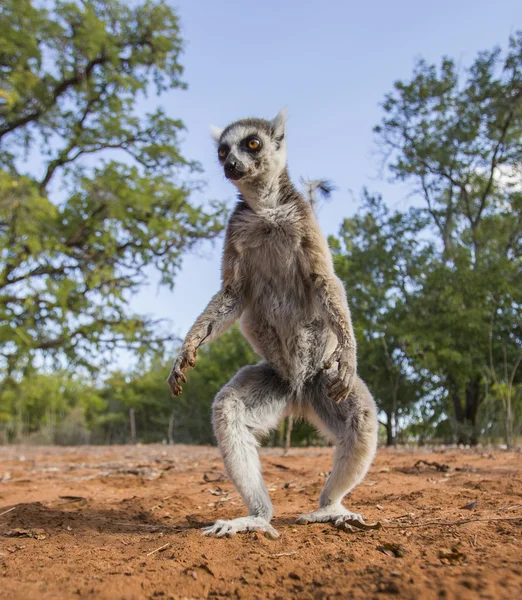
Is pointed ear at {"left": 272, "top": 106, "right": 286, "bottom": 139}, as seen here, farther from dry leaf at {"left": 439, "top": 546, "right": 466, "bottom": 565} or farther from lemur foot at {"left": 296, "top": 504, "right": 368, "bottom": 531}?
dry leaf at {"left": 439, "top": 546, "right": 466, "bottom": 565}

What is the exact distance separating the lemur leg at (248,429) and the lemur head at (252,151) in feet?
5.24

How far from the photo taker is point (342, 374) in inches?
148

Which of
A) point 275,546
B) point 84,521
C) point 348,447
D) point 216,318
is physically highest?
point 216,318

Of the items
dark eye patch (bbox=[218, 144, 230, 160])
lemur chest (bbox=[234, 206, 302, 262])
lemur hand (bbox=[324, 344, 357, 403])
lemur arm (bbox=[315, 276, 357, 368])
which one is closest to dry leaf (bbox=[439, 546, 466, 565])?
lemur hand (bbox=[324, 344, 357, 403])

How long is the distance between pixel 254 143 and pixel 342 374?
84.3 inches

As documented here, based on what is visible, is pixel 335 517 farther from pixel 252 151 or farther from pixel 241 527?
pixel 252 151

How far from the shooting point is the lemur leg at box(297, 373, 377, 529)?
12.6 ft

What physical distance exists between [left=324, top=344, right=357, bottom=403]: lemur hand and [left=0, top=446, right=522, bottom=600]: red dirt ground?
89cm

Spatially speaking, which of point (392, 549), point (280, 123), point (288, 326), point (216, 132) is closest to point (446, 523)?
point (392, 549)

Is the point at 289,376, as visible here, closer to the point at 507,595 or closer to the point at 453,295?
the point at 507,595

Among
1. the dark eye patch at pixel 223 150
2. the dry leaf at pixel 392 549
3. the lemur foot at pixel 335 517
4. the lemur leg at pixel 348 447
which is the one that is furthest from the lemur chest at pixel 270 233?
the dry leaf at pixel 392 549

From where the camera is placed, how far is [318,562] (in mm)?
2805

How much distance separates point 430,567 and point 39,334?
1642cm

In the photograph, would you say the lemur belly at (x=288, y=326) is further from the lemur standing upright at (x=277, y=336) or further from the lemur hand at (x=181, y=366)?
the lemur hand at (x=181, y=366)
